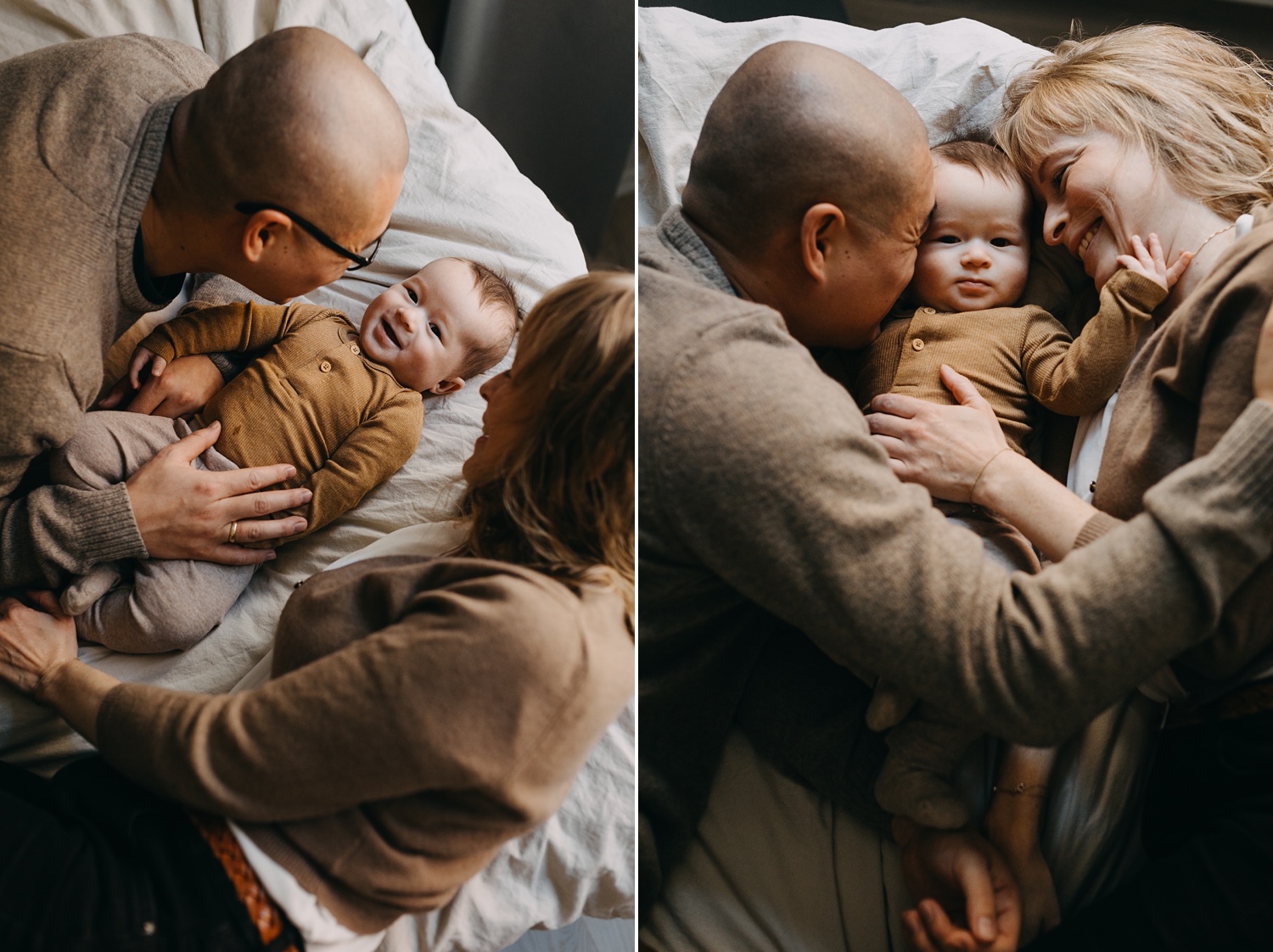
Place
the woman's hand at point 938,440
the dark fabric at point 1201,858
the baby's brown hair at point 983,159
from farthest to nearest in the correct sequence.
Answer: the baby's brown hair at point 983,159 < the woman's hand at point 938,440 < the dark fabric at point 1201,858

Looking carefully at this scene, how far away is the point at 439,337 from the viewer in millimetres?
734

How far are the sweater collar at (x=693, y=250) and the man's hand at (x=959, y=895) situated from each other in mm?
418

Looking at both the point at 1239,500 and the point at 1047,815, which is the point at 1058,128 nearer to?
the point at 1239,500

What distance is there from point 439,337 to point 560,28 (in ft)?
0.84

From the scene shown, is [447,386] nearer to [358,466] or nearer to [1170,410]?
[358,466]

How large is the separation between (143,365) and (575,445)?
0.40m

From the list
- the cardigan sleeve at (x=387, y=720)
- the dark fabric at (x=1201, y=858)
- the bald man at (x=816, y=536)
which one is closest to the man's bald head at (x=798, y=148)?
the bald man at (x=816, y=536)

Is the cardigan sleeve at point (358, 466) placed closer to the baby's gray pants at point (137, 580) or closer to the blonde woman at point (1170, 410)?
the baby's gray pants at point (137, 580)

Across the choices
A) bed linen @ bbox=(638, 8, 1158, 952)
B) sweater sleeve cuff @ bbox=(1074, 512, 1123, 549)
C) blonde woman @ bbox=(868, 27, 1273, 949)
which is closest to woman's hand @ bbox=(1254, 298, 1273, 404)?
blonde woman @ bbox=(868, 27, 1273, 949)

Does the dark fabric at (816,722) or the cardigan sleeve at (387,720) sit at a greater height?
the cardigan sleeve at (387,720)

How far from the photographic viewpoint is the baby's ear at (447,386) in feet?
2.40

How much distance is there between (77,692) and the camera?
573 mm

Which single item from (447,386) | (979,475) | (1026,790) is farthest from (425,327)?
(1026,790)

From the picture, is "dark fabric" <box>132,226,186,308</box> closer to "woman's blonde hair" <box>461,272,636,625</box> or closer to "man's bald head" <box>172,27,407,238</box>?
"man's bald head" <box>172,27,407,238</box>
